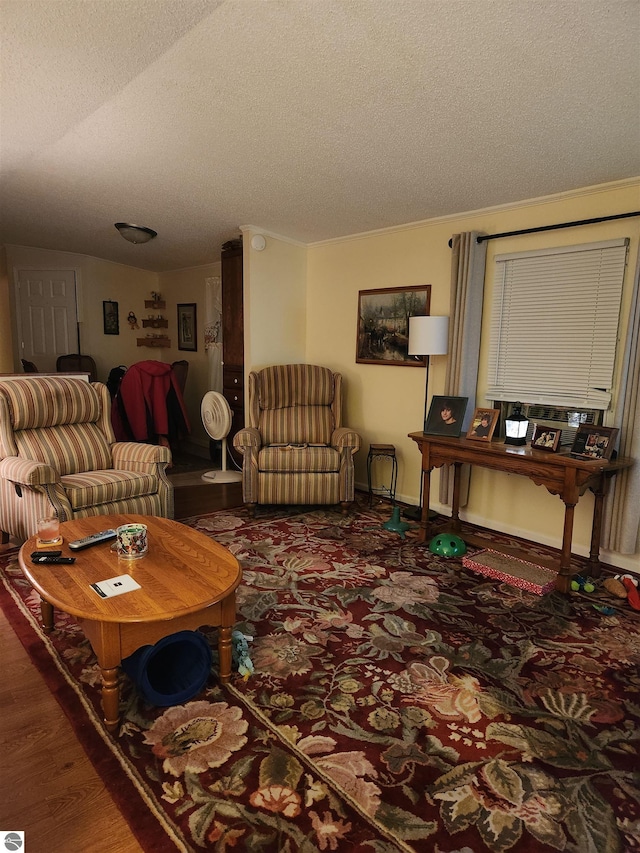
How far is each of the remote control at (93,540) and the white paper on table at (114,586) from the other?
Answer: 0.34 m

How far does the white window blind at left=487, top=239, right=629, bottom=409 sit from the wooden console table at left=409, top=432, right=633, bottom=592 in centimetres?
51

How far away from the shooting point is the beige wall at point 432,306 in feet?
10.3

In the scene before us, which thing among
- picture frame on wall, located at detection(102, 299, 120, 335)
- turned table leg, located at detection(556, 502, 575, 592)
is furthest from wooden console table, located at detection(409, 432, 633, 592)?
picture frame on wall, located at detection(102, 299, 120, 335)

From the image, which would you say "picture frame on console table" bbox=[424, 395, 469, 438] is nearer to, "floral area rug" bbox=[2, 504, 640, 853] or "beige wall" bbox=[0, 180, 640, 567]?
"beige wall" bbox=[0, 180, 640, 567]

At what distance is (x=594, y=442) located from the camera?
286 cm

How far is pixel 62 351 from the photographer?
20.8 feet

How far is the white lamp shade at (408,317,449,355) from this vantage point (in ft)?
12.1

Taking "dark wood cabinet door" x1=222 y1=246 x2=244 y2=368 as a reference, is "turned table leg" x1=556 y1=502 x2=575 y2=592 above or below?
below

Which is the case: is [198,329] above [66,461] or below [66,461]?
above

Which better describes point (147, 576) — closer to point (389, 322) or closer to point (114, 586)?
point (114, 586)

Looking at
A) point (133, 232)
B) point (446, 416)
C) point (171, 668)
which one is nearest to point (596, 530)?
point (446, 416)

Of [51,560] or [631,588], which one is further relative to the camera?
[631,588]

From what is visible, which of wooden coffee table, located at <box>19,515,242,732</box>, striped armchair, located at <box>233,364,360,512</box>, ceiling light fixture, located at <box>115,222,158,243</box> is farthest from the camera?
ceiling light fixture, located at <box>115,222,158,243</box>

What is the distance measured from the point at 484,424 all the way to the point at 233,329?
263 cm
